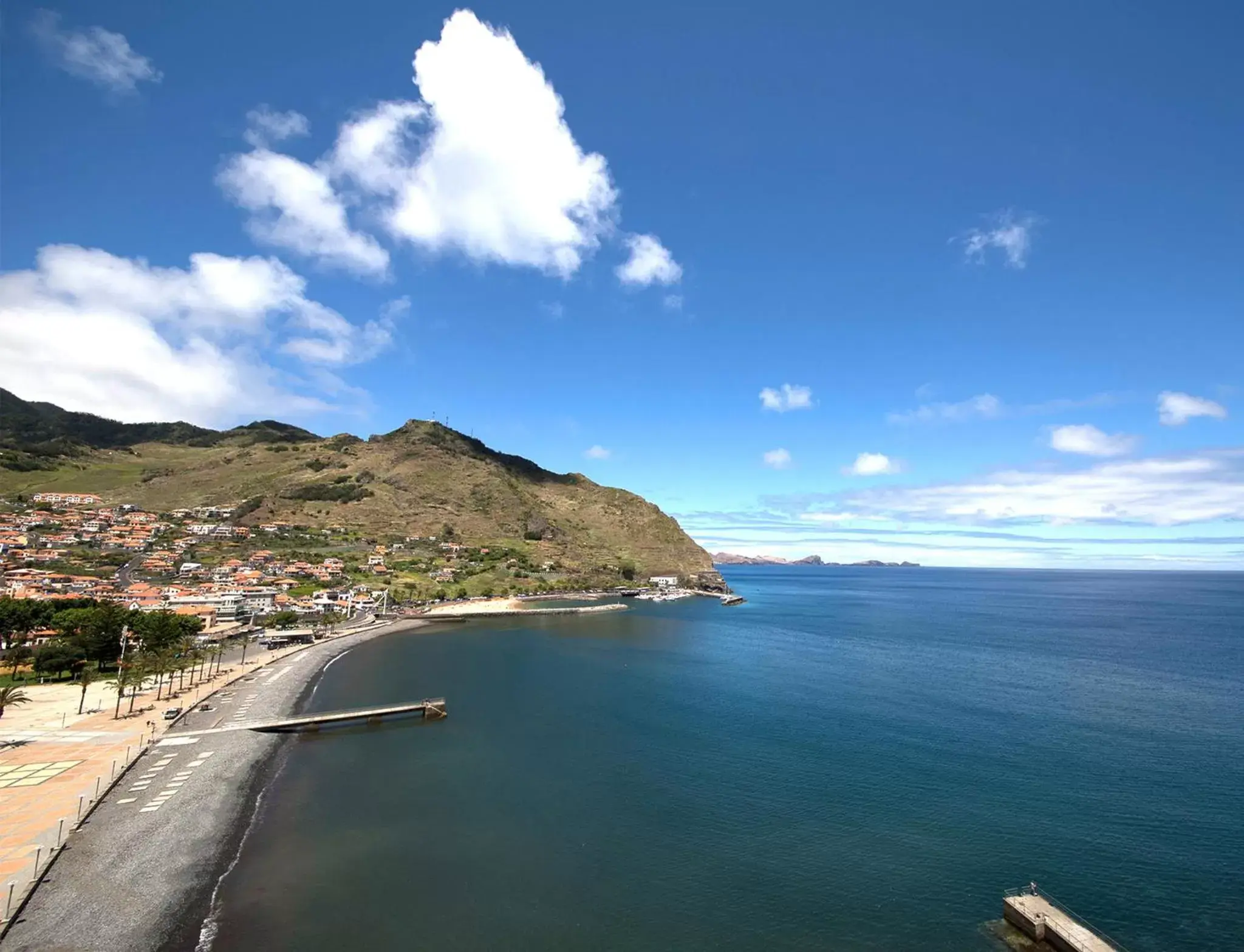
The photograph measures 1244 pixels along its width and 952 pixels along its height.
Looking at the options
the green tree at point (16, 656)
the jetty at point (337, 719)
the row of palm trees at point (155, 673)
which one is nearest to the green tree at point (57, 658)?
the row of palm trees at point (155, 673)

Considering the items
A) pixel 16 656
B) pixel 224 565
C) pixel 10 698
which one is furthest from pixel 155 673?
pixel 224 565

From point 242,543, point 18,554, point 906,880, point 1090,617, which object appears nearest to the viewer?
point 906,880

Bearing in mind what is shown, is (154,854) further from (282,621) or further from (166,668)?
(282,621)

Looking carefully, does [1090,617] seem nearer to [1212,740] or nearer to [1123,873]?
[1212,740]

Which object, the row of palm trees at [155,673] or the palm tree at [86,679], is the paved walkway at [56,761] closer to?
the palm tree at [86,679]

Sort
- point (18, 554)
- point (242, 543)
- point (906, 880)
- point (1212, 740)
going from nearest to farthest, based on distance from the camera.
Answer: point (906, 880)
point (1212, 740)
point (18, 554)
point (242, 543)

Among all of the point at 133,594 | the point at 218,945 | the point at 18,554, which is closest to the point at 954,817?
the point at 218,945

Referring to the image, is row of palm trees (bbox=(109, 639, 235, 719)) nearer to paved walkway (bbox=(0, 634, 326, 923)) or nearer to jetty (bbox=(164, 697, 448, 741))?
paved walkway (bbox=(0, 634, 326, 923))
